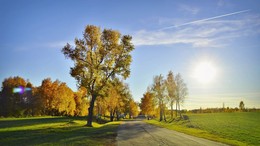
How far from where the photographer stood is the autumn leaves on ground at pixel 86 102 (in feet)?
79.2

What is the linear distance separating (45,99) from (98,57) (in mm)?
48652

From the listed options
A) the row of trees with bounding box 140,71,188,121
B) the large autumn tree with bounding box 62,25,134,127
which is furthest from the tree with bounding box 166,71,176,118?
the large autumn tree with bounding box 62,25,134,127

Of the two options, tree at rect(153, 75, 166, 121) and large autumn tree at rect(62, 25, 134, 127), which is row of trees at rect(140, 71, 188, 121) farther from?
large autumn tree at rect(62, 25, 134, 127)

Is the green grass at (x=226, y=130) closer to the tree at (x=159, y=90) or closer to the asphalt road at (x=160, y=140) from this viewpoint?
the asphalt road at (x=160, y=140)

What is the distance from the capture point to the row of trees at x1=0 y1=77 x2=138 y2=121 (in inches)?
3054

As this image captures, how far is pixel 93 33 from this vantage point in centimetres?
3884

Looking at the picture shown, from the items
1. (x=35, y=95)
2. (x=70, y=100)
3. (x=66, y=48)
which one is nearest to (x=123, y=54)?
(x=66, y=48)

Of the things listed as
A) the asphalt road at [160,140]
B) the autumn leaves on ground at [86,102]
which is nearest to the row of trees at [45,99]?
the autumn leaves on ground at [86,102]

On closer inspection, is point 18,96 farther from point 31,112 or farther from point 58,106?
point 58,106

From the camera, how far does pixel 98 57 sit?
39.0 m

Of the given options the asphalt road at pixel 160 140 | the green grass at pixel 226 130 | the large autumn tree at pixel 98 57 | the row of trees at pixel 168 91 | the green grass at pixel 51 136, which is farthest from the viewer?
the row of trees at pixel 168 91

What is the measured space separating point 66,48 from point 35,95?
182ft

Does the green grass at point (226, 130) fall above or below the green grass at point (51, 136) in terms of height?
below

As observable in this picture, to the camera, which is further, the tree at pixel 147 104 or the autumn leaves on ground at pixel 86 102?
the tree at pixel 147 104
